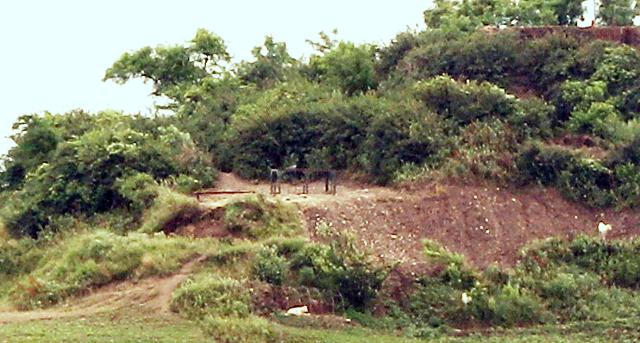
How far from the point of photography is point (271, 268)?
20.1m

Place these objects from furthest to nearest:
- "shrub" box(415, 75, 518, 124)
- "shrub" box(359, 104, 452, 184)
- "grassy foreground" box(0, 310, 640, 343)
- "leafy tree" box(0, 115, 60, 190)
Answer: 1. "leafy tree" box(0, 115, 60, 190)
2. "shrub" box(415, 75, 518, 124)
3. "shrub" box(359, 104, 452, 184)
4. "grassy foreground" box(0, 310, 640, 343)

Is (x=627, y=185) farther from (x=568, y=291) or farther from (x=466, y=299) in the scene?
(x=466, y=299)

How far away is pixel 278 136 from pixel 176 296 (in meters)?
7.49

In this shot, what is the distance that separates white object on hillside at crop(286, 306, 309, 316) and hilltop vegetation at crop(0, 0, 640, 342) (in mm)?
192

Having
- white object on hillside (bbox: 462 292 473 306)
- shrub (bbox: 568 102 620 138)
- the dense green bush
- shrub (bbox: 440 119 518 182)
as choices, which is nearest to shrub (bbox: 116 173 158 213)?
the dense green bush

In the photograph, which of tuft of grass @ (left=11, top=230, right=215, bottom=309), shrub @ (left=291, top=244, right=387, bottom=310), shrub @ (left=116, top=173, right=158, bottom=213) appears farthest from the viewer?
shrub @ (left=116, top=173, right=158, bottom=213)

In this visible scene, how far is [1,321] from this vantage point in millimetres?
19078

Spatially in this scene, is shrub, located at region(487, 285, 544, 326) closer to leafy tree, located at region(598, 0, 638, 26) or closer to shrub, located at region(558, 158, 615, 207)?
shrub, located at region(558, 158, 615, 207)

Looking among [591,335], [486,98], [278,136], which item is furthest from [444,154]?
[591,335]

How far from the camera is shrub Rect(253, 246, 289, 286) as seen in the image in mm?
20094

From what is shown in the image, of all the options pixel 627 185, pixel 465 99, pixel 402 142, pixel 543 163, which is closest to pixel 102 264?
pixel 402 142

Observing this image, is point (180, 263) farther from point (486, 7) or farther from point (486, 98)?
point (486, 7)

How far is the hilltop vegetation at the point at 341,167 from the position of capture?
66.5 feet

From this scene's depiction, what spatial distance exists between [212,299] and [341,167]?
7401 millimetres
